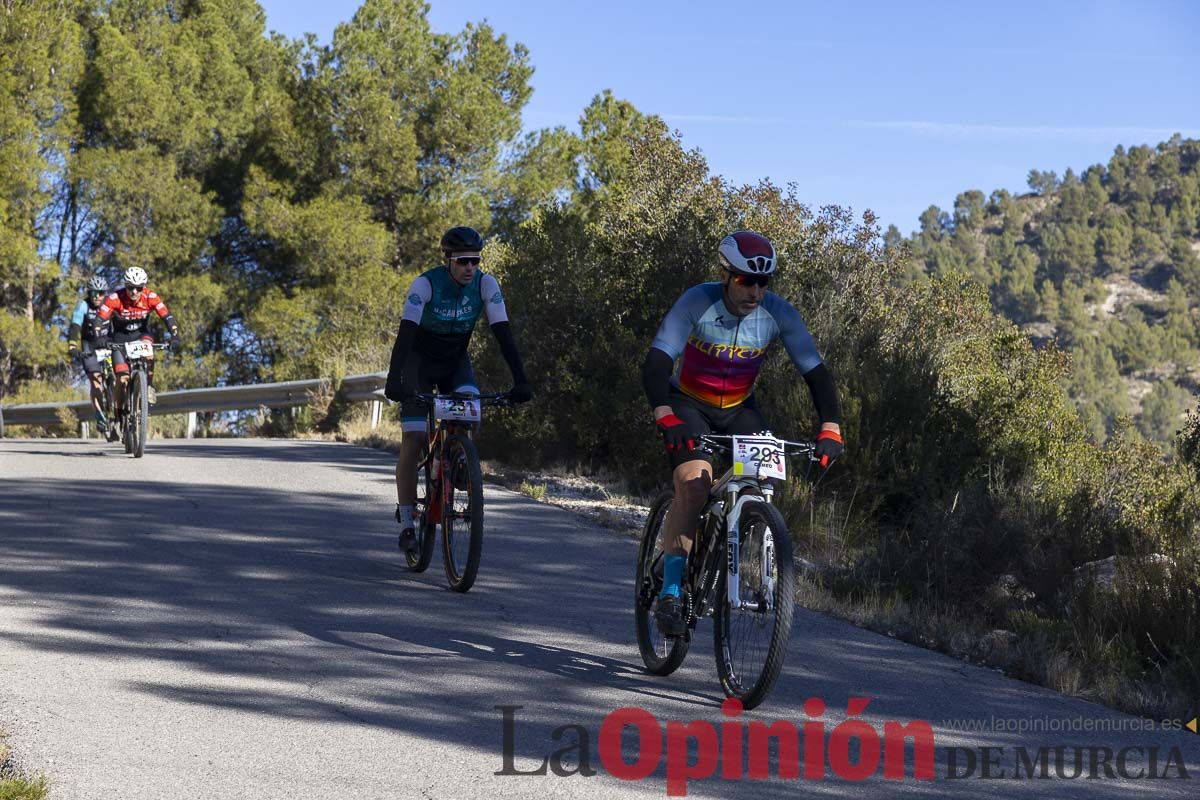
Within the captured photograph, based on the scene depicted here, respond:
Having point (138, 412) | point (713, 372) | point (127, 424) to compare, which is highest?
point (713, 372)

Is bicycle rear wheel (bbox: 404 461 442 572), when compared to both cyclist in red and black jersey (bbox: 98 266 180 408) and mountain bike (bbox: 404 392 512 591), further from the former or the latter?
cyclist in red and black jersey (bbox: 98 266 180 408)

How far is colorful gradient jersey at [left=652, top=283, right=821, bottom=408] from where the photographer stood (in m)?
6.41

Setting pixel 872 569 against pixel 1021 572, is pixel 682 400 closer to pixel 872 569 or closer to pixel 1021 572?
pixel 872 569

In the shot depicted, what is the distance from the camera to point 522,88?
38469mm

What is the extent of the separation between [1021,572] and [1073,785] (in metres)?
5.28

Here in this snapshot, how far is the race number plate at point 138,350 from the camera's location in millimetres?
15352

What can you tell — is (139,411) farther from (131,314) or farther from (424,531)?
(424,531)

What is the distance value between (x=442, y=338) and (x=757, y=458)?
3.35 m

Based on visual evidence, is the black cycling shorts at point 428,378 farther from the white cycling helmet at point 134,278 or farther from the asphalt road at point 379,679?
the white cycling helmet at point 134,278

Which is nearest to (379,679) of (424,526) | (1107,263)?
(424,526)

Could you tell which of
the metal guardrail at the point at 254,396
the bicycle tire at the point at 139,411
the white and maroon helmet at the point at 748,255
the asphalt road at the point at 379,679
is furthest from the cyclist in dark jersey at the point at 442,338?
the metal guardrail at the point at 254,396

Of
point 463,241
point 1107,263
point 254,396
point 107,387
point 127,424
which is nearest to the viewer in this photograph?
point 463,241

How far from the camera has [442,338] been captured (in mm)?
8750

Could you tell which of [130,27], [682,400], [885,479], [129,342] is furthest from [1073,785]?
[130,27]
